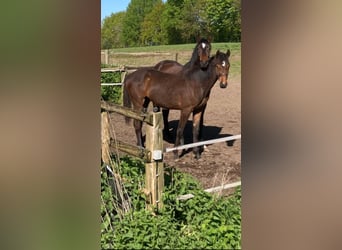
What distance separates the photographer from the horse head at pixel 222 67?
149cm

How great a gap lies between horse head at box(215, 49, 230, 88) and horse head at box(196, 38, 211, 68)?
0.04 m

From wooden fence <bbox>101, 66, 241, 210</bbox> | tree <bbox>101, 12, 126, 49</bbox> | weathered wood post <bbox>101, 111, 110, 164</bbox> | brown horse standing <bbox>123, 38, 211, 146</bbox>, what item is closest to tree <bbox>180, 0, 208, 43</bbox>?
brown horse standing <bbox>123, 38, 211, 146</bbox>

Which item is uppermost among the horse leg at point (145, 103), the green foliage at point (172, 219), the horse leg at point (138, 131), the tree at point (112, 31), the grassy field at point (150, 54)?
the tree at point (112, 31)

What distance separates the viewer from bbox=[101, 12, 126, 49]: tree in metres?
1.27

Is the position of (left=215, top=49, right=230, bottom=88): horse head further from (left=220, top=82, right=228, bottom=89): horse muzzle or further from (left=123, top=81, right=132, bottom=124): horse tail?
(left=123, top=81, right=132, bottom=124): horse tail

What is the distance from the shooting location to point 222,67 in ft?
5.10

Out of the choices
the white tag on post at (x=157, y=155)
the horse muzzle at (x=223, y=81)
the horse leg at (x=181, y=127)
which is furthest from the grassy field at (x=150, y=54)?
the white tag on post at (x=157, y=155)

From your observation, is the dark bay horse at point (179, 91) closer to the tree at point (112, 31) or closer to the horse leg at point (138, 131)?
the horse leg at point (138, 131)

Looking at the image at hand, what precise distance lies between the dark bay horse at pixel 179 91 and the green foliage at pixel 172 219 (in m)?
0.15

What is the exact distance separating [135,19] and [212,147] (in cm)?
Answer: 61

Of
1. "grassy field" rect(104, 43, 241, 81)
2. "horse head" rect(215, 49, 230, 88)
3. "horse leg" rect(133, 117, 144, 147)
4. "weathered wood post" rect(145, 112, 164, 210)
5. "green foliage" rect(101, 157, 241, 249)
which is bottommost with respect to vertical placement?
"green foliage" rect(101, 157, 241, 249)

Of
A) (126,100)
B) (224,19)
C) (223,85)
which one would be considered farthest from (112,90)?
(224,19)
